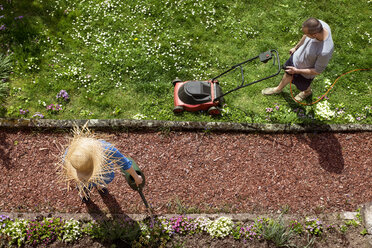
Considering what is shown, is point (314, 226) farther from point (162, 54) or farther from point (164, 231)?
point (162, 54)

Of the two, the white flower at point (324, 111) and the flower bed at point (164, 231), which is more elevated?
the white flower at point (324, 111)

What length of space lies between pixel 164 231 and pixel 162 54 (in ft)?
12.7

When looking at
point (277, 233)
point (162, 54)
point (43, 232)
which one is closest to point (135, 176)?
point (43, 232)

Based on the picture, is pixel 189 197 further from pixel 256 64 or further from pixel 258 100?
pixel 256 64

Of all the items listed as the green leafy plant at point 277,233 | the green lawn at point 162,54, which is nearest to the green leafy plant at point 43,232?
the green lawn at point 162,54

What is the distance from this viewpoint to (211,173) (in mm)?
5250

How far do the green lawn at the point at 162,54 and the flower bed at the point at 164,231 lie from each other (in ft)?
6.91

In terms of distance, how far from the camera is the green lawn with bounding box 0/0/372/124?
19.5 feet

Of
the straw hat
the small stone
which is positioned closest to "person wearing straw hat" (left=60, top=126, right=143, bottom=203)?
the straw hat

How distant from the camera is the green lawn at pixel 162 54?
5941 millimetres

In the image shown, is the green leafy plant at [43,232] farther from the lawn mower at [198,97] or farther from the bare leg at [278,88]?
the bare leg at [278,88]

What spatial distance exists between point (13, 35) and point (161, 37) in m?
3.48

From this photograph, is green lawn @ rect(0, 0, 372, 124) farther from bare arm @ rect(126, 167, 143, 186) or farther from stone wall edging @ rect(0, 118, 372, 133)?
bare arm @ rect(126, 167, 143, 186)

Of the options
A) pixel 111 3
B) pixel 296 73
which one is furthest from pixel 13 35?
pixel 296 73
